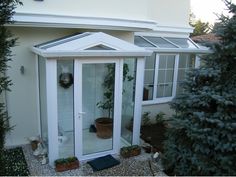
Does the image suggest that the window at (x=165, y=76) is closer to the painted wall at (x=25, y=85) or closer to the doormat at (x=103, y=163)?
the painted wall at (x=25, y=85)

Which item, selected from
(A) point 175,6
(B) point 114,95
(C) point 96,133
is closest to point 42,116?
(C) point 96,133

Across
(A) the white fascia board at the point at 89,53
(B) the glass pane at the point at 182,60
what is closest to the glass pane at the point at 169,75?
(B) the glass pane at the point at 182,60

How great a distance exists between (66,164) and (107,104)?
231cm

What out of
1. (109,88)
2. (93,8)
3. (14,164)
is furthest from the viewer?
(93,8)

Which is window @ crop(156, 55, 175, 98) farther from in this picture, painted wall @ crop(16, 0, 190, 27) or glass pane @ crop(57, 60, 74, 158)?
glass pane @ crop(57, 60, 74, 158)

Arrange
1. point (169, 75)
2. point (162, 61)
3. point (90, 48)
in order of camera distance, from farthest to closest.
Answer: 1. point (169, 75)
2. point (162, 61)
3. point (90, 48)

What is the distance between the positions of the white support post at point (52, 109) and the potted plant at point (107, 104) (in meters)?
1.54

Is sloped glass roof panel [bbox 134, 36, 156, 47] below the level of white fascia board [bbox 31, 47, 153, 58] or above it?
above

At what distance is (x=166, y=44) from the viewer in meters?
12.3

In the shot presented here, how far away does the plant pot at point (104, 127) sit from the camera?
8.44 metres

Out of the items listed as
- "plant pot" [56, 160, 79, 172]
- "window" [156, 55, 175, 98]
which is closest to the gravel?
"plant pot" [56, 160, 79, 172]

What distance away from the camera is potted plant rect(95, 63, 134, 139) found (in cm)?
817

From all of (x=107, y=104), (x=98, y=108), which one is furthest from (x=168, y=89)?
(x=98, y=108)

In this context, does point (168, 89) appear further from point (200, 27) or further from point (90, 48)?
point (200, 27)
